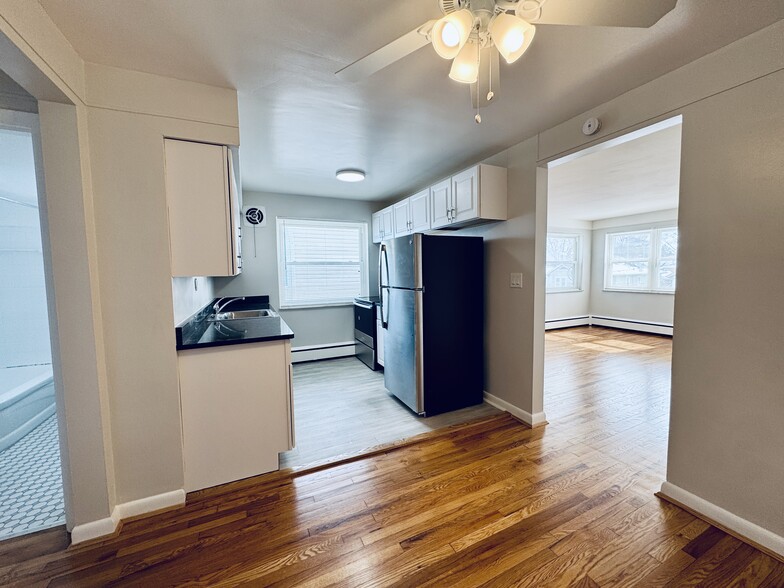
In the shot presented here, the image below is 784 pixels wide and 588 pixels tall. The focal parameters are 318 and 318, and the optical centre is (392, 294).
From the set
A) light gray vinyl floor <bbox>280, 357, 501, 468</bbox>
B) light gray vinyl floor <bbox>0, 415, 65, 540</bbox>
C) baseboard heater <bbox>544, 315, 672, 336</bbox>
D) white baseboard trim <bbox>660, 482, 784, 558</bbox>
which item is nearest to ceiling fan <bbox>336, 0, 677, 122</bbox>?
white baseboard trim <bbox>660, 482, 784, 558</bbox>

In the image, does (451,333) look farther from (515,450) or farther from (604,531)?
(604,531)

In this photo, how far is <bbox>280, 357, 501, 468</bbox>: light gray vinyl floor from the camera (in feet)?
7.44

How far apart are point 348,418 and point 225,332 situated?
49.4 inches

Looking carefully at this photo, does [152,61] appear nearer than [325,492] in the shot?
Yes

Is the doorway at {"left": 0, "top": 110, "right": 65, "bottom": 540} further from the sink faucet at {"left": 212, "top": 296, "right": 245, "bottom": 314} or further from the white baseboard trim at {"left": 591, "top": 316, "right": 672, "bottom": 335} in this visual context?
the white baseboard trim at {"left": 591, "top": 316, "right": 672, "bottom": 335}

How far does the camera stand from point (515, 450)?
2215 mm

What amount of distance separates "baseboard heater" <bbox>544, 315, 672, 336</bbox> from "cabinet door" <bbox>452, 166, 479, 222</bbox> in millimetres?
5023

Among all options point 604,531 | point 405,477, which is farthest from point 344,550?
point 604,531

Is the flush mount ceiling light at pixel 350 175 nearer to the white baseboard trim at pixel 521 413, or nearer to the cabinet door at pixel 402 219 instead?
the cabinet door at pixel 402 219

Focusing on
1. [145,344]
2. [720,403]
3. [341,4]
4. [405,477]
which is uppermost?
[341,4]

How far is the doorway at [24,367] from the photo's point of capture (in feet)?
5.95

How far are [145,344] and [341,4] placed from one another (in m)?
1.78

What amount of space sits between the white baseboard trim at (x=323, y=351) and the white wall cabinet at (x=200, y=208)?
8.88ft

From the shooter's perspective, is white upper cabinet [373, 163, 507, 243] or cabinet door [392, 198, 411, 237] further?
cabinet door [392, 198, 411, 237]
